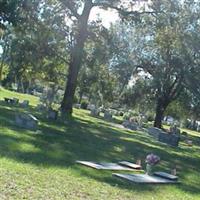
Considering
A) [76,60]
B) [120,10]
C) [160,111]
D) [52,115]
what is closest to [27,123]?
[52,115]

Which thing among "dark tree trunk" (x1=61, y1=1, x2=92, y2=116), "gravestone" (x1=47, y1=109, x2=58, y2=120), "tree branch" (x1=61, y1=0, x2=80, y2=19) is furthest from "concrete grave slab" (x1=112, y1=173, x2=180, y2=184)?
"tree branch" (x1=61, y1=0, x2=80, y2=19)

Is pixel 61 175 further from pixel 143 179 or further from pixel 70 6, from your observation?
pixel 70 6

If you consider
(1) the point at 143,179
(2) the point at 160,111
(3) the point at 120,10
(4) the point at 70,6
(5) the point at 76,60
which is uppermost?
(3) the point at 120,10

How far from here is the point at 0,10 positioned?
25.1 meters

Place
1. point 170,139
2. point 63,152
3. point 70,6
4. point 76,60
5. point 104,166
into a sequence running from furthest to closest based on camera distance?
point 76,60 < point 70,6 < point 170,139 < point 63,152 < point 104,166

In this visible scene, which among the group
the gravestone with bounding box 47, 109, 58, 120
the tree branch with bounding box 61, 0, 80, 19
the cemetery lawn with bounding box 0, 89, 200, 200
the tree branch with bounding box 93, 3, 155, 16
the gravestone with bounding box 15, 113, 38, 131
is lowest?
the cemetery lawn with bounding box 0, 89, 200, 200

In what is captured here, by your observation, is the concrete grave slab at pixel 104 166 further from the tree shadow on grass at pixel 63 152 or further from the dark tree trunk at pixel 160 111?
the dark tree trunk at pixel 160 111

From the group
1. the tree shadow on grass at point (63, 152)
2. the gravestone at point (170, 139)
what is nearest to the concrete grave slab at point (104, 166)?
the tree shadow on grass at point (63, 152)

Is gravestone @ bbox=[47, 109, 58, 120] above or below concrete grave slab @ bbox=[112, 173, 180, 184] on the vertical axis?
above

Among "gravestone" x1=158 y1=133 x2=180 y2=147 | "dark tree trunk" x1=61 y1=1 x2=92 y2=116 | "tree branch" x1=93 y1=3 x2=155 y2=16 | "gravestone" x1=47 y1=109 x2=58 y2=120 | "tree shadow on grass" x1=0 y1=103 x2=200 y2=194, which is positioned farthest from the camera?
"tree branch" x1=93 y1=3 x2=155 y2=16

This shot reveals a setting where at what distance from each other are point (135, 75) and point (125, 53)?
2.78 meters

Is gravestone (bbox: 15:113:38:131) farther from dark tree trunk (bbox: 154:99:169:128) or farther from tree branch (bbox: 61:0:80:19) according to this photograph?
dark tree trunk (bbox: 154:99:169:128)

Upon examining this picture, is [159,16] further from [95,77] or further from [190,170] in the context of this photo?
[95,77]

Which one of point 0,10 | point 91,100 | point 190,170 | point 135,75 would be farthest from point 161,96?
point 91,100
